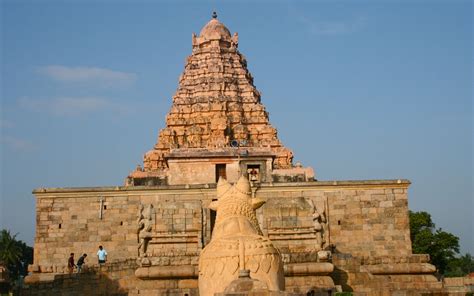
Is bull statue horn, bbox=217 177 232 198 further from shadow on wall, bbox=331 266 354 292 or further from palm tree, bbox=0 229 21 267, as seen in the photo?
palm tree, bbox=0 229 21 267

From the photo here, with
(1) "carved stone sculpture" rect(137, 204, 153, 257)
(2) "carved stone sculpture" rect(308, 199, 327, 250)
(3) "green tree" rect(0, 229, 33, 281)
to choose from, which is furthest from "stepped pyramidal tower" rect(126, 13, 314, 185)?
(3) "green tree" rect(0, 229, 33, 281)

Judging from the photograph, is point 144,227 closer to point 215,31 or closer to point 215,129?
point 215,129

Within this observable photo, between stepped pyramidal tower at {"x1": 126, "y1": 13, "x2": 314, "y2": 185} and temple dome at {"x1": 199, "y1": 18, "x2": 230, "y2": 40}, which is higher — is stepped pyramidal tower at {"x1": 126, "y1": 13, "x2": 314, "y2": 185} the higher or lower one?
the lower one

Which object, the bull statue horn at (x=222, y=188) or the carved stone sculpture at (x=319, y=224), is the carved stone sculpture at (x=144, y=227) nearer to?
the carved stone sculpture at (x=319, y=224)

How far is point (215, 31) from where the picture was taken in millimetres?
48250

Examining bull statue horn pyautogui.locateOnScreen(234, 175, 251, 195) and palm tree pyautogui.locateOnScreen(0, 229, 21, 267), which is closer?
bull statue horn pyautogui.locateOnScreen(234, 175, 251, 195)

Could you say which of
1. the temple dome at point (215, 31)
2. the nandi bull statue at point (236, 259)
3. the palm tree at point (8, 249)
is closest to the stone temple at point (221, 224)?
the nandi bull statue at point (236, 259)

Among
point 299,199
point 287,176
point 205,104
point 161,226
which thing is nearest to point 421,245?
point 287,176

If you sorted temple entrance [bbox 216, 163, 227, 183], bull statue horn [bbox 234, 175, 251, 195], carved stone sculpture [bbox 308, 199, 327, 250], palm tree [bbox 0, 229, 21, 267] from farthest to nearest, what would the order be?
palm tree [bbox 0, 229, 21, 267] < temple entrance [bbox 216, 163, 227, 183] < carved stone sculpture [bbox 308, 199, 327, 250] < bull statue horn [bbox 234, 175, 251, 195]

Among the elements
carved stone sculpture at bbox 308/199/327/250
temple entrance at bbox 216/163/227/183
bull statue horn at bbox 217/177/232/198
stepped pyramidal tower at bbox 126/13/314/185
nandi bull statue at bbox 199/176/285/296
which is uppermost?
stepped pyramidal tower at bbox 126/13/314/185

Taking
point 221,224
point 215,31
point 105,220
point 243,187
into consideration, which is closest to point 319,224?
point 105,220

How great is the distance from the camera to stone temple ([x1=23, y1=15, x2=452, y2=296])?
43.0 ft

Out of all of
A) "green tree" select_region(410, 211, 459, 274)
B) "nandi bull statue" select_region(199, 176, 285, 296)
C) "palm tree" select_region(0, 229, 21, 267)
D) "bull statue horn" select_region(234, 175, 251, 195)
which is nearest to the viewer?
"nandi bull statue" select_region(199, 176, 285, 296)

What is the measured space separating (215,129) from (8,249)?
79.8ft
